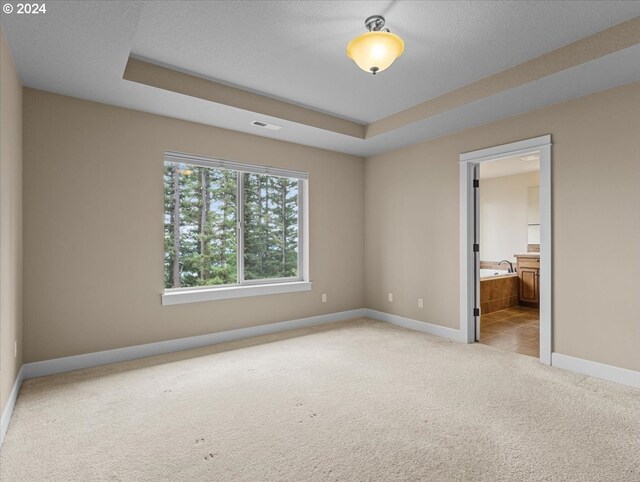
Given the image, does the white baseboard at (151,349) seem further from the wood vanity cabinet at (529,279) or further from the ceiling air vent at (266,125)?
the wood vanity cabinet at (529,279)

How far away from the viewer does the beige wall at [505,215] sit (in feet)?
23.1

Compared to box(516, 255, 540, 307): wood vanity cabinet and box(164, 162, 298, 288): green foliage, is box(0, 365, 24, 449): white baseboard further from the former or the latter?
box(516, 255, 540, 307): wood vanity cabinet

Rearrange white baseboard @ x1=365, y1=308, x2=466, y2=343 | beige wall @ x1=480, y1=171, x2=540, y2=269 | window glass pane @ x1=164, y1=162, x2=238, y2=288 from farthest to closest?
beige wall @ x1=480, y1=171, x2=540, y2=269
white baseboard @ x1=365, y1=308, x2=466, y2=343
window glass pane @ x1=164, y1=162, x2=238, y2=288

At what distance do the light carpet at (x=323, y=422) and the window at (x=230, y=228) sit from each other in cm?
98

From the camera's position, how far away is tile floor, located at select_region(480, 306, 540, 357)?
3945 millimetres

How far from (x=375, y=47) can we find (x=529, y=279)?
5437mm

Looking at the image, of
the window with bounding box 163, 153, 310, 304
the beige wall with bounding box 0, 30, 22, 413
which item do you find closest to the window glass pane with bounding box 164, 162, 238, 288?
the window with bounding box 163, 153, 310, 304

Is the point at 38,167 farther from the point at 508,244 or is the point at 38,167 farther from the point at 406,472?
the point at 508,244

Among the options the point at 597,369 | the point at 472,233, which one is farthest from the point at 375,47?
the point at 597,369

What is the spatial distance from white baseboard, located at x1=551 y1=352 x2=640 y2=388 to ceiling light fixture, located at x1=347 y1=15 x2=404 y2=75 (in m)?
3.02

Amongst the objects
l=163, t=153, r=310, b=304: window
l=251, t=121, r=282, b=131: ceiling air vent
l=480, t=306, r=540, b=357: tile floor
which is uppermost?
l=251, t=121, r=282, b=131: ceiling air vent

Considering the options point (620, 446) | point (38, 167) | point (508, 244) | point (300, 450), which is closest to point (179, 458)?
point (300, 450)

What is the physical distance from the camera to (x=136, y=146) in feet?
11.6

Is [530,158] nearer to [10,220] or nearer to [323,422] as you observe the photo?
[323,422]
